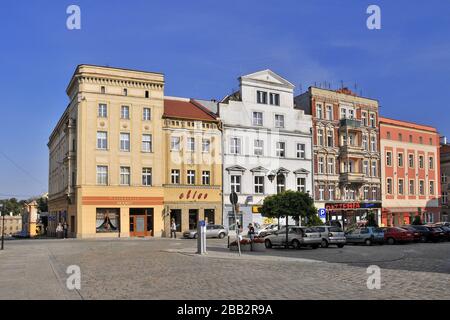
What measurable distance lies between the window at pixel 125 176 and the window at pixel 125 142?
1916mm

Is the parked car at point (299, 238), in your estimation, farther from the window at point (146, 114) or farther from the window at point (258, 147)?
the window at point (258, 147)

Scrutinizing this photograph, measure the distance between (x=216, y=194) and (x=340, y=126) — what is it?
61.4ft

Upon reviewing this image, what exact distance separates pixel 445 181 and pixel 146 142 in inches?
1975

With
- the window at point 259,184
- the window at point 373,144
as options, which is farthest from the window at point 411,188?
the window at point 259,184

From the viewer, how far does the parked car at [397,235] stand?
117ft

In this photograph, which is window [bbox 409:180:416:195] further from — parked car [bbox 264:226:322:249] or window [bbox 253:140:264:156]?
parked car [bbox 264:226:322:249]

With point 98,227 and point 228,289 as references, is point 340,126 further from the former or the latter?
point 228,289

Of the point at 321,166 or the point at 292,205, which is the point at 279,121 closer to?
the point at 321,166

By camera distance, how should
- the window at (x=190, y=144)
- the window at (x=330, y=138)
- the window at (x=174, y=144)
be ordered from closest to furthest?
the window at (x=174, y=144) < the window at (x=190, y=144) < the window at (x=330, y=138)

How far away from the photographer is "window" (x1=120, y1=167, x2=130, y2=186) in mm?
48625

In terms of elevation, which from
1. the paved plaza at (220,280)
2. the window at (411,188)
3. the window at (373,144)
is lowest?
the paved plaza at (220,280)

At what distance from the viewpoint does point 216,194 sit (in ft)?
172

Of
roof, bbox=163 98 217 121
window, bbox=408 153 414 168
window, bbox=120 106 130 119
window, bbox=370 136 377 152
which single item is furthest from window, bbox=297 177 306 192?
window, bbox=120 106 130 119
